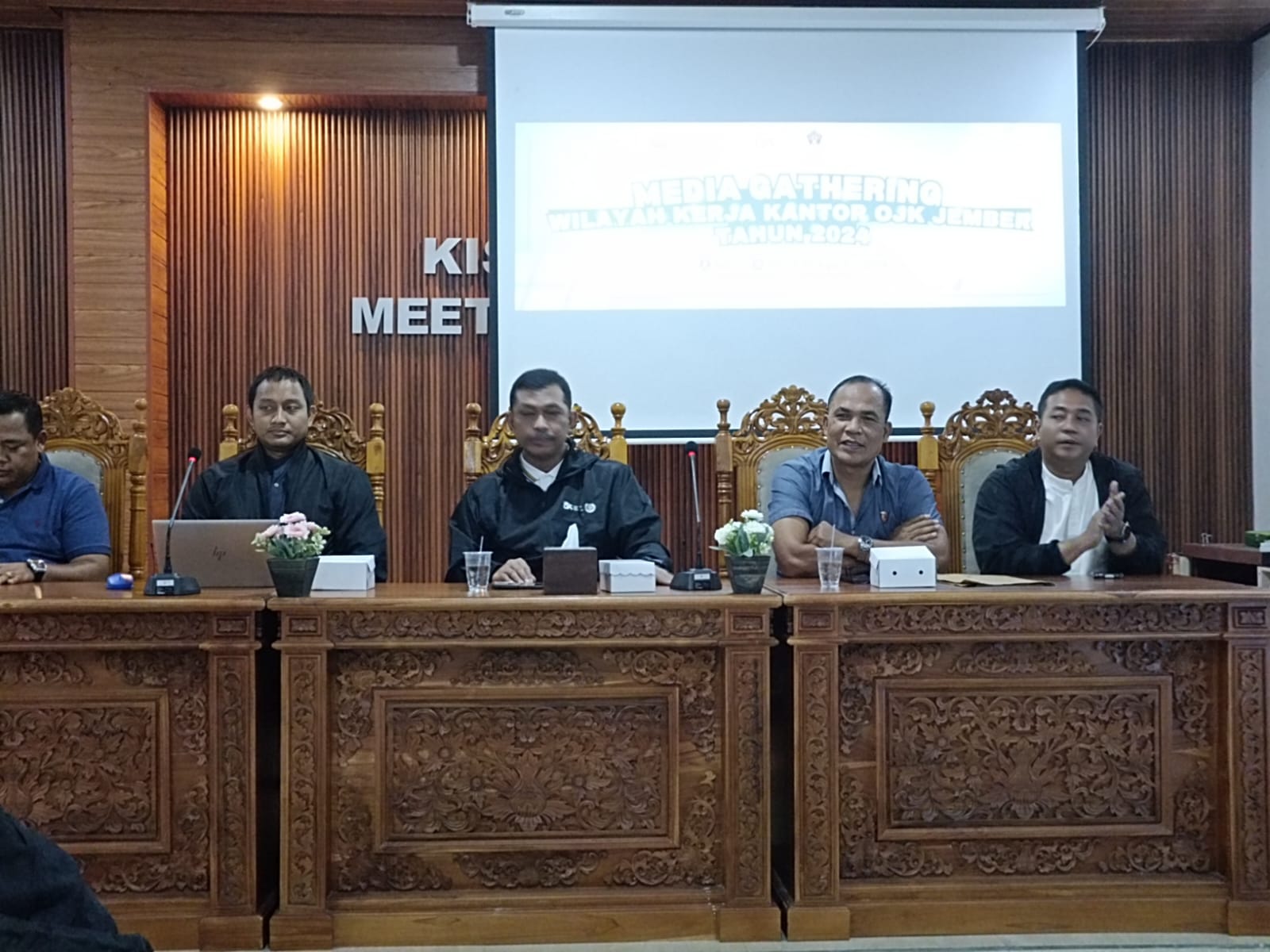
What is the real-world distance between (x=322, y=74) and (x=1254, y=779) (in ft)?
12.3

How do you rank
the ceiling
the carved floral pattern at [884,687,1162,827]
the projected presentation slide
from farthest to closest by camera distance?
1. the projected presentation slide
2. the ceiling
3. the carved floral pattern at [884,687,1162,827]

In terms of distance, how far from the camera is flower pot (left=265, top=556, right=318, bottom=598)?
2188mm

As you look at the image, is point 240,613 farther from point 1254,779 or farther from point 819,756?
point 1254,779

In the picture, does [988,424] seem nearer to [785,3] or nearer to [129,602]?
[785,3]

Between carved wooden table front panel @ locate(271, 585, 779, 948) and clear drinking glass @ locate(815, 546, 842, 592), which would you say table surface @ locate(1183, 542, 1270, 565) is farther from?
carved wooden table front panel @ locate(271, 585, 779, 948)

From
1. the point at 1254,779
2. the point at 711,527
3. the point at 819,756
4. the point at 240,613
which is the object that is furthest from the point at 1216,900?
the point at 711,527

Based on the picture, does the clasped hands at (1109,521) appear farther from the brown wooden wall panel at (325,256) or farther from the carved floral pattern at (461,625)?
the brown wooden wall panel at (325,256)

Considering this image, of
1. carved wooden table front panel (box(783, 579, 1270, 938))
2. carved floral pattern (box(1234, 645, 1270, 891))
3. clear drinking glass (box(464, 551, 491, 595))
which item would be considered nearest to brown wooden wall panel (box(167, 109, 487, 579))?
clear drinking glass (box(464, 551, 491, 595))

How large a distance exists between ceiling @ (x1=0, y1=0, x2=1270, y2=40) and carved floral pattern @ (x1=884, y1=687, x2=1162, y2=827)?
292 centimetres

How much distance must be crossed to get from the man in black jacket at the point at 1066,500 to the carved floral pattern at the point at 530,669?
4.21 feet

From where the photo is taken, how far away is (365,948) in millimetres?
2148

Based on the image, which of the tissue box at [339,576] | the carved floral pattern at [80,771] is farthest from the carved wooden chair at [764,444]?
the carved floral pattern at [80,771]

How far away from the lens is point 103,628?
2.14m

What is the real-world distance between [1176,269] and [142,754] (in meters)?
4.16
